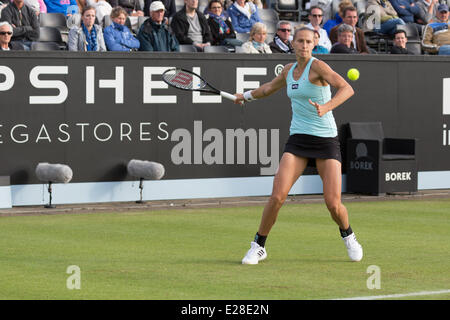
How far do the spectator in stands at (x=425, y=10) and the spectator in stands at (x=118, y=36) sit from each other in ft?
26.5

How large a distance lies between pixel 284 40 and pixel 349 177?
2.47m

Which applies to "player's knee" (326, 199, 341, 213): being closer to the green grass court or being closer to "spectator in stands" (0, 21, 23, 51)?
the green grass court

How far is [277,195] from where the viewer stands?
9.66 metres

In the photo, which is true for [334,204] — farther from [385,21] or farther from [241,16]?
[385,21]

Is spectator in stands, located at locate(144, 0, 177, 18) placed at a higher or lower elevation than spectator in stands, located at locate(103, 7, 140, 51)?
higher

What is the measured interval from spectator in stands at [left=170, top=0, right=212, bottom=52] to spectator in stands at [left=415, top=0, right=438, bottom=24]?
253 inches

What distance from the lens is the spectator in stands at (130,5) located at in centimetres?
1804

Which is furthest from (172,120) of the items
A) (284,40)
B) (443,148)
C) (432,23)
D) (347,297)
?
(347,297)

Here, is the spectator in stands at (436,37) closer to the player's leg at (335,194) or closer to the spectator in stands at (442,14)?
the spectator in stands at (442,14)

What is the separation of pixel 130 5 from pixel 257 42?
9.47 ft

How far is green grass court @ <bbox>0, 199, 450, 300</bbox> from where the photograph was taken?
8.38 m

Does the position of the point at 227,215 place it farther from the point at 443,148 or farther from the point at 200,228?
the point at 443,148

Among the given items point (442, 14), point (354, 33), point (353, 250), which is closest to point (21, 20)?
point (354, 33)

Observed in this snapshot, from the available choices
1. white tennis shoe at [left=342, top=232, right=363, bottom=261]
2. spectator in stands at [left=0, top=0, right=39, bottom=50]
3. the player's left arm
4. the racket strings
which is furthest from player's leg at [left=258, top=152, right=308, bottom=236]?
spectator in stands at [left=0, top=0, right=39, bottom=50]
